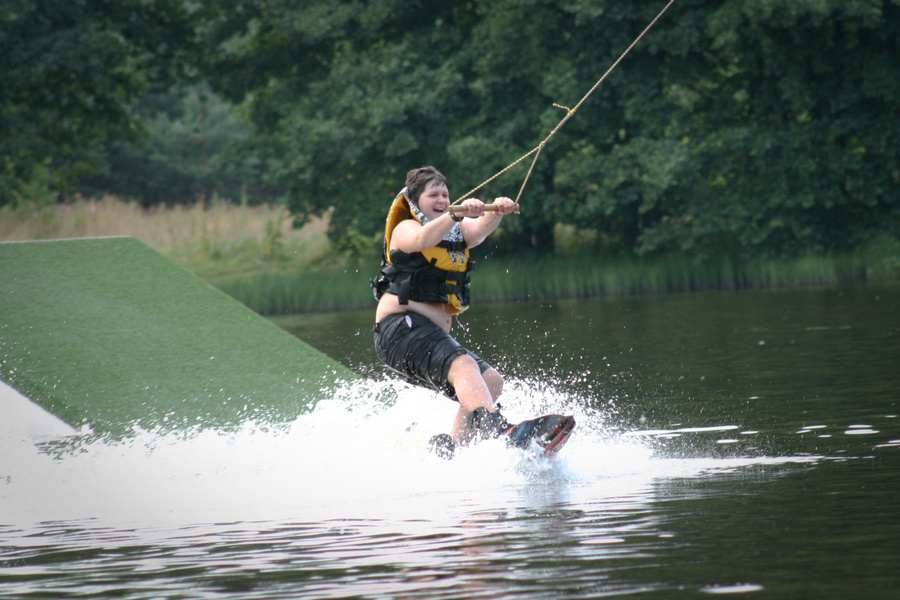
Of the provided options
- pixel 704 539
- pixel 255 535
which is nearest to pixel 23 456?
pixel 255 535

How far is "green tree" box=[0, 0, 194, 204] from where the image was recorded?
23312 millimetres

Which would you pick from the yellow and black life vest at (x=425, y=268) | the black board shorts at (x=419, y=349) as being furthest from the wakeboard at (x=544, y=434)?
the yellow and black life vest at (x=425, y=268)

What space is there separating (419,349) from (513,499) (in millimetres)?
1107

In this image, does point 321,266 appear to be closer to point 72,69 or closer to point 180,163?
point 72,69

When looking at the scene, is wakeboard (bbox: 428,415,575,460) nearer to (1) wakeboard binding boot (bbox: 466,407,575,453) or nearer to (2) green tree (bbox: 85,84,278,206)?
(1) wakeboard binding boot (bbox: 466,407,575,453)

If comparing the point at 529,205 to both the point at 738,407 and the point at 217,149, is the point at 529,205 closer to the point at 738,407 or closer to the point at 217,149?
the point at 738,407

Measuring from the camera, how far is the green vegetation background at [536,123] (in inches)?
812

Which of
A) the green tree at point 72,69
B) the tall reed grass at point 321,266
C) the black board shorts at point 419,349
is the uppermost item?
the green tree at point 72,69

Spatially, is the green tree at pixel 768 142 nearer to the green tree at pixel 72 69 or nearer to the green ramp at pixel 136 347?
the green tree at pixel 72 69

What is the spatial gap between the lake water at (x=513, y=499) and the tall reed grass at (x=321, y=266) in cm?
710

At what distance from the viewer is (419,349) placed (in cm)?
570

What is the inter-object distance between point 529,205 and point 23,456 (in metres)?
17.5

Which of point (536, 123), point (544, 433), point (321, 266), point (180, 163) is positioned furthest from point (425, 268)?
point (180, 163)

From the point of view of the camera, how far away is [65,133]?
25.1 metres
